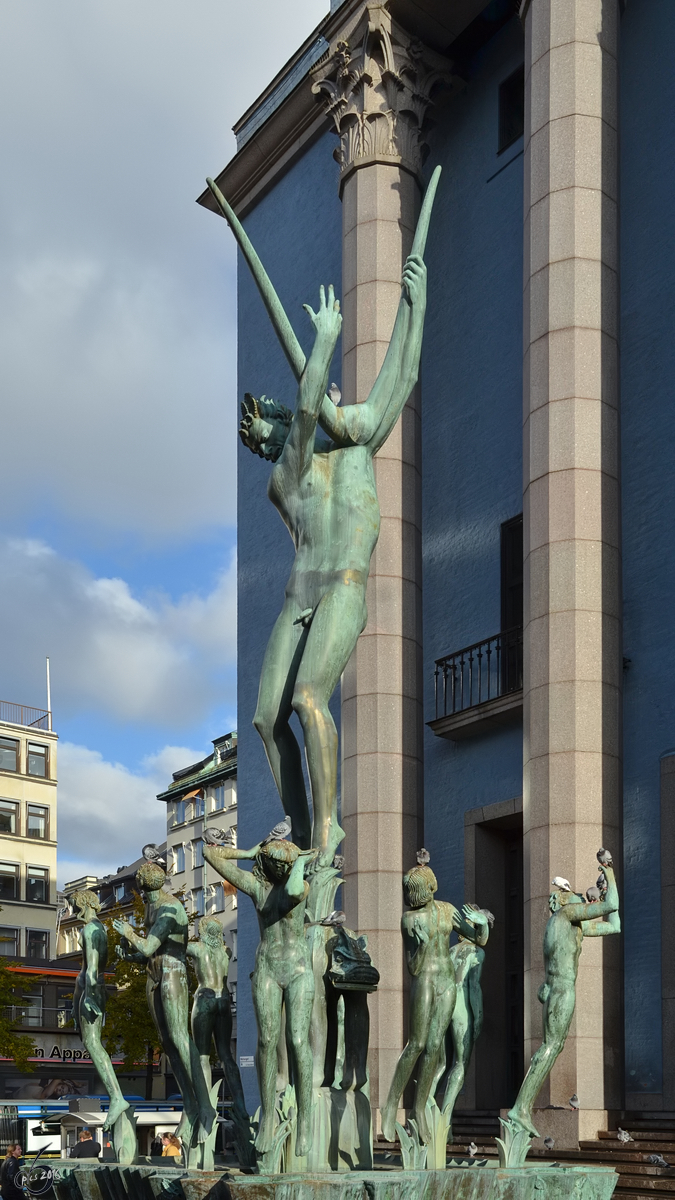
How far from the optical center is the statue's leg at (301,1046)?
34.5 ft

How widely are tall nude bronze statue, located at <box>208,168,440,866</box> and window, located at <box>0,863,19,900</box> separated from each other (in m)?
73.3

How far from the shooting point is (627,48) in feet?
82.5

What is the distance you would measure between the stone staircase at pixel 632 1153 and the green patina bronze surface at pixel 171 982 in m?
4.77

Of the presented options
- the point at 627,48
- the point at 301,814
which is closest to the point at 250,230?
the point at 627,48

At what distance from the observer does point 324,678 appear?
12852mm

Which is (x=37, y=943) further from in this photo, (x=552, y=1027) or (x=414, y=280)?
(x=552, y=1027)

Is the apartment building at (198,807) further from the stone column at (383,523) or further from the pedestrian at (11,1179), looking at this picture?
the stone column at (383,523)

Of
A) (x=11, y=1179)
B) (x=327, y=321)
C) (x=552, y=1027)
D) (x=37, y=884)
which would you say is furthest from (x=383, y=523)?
(x=37, y=884)

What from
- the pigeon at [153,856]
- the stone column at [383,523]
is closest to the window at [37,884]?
the stone column at [383,523]

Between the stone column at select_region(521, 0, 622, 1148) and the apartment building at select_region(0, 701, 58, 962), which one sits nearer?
the stone column at select_region(521, 0, 622, 1148)

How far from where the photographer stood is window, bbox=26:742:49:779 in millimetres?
88312

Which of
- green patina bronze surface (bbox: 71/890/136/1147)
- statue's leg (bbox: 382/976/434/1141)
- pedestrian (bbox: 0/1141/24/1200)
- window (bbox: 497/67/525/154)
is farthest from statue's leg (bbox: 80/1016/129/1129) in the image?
window (bbox: 497/67/525/154)

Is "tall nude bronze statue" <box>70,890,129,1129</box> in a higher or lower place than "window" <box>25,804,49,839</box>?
lower

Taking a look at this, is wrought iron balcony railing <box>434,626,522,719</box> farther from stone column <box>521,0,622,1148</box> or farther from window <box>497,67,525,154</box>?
window <box>497,67,525,154</box>
